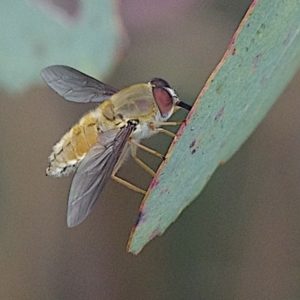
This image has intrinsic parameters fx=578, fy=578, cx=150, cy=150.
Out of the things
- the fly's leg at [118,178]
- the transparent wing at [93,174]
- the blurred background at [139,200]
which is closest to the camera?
the transparent wing at [93,174]

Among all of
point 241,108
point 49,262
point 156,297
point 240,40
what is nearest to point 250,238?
point 156,297

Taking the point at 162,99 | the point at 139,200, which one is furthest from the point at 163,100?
the point at 139,200

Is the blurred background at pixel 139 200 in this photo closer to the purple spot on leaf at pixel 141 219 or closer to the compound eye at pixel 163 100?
the compound eye at pixel 163 100

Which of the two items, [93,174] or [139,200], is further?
[139,200]

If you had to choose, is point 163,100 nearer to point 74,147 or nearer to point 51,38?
point 74,147

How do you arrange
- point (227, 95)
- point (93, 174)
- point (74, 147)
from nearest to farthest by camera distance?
point (227, 95) → point (93, 174) → point (74, 147)

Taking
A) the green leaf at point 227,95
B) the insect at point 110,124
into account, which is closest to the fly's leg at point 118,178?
the insect at point 110,124
